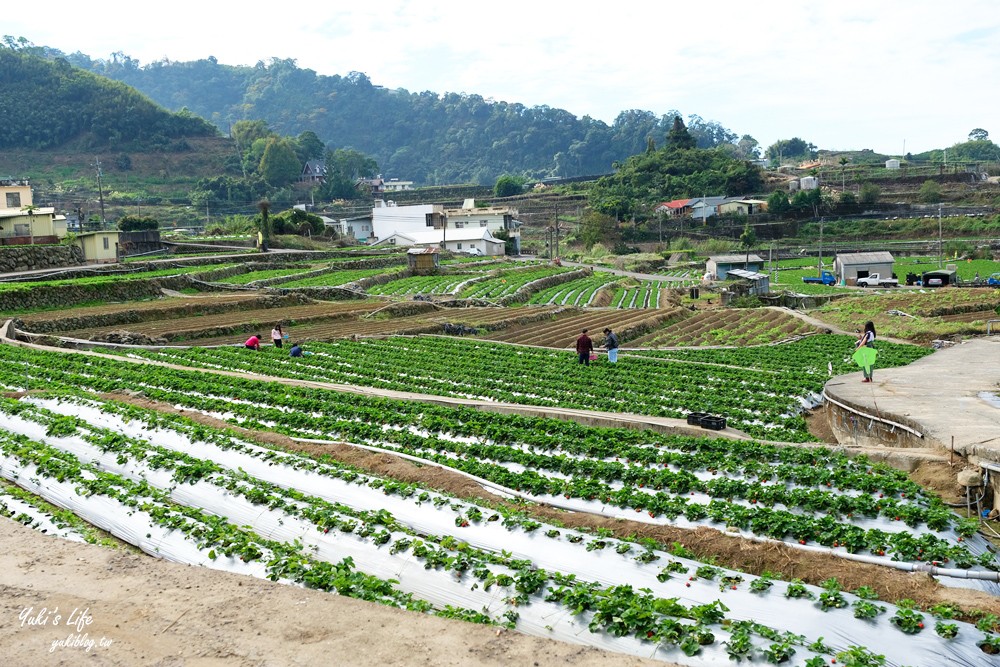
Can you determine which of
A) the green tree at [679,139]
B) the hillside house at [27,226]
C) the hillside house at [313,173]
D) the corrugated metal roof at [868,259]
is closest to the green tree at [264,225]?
the hillside house at [27,226]

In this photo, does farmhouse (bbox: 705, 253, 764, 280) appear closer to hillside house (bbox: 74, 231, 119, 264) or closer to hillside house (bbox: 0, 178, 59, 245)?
hillside house (bbox: 74, 231, 119, 264)

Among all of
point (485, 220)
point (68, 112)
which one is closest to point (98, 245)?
point (485, 220)

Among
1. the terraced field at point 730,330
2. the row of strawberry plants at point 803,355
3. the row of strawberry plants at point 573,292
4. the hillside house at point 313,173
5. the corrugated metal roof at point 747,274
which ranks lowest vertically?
the terraced field at point 730,330

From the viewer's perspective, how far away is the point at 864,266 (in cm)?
6331

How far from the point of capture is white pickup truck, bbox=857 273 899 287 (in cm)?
5897

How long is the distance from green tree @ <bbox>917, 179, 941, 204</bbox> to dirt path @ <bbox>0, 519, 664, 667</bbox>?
110580 mm

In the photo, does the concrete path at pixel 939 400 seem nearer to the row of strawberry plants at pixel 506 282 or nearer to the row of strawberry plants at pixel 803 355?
the row of strawberry plants at pixel 803 355

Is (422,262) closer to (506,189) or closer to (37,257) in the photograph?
(37,257)

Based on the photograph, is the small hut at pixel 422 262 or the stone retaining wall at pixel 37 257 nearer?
the stone retaining wall at pixel 37 257

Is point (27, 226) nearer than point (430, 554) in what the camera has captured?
No

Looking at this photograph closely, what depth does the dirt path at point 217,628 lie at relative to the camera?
884 cm

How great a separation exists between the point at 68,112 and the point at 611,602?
137 m

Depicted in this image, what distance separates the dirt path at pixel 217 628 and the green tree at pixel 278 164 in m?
121

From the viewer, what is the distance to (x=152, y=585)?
1084 centimetres
